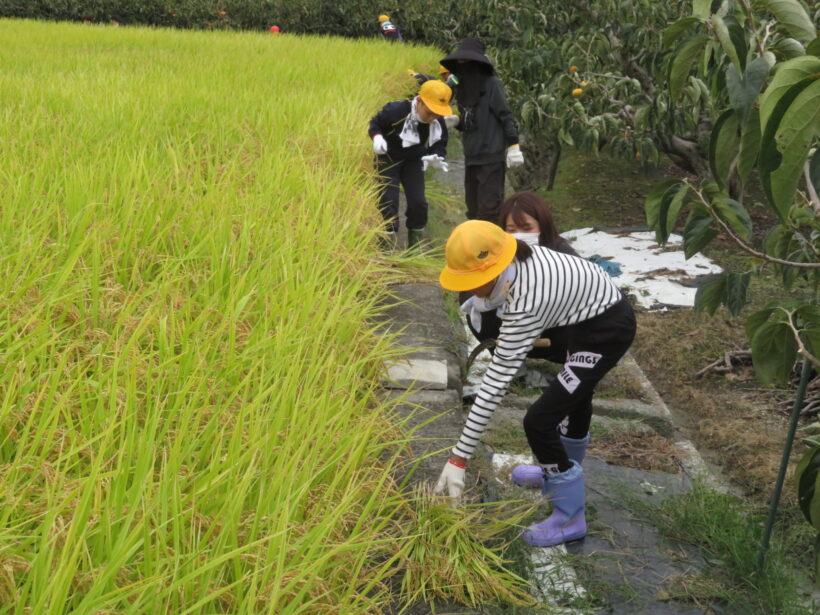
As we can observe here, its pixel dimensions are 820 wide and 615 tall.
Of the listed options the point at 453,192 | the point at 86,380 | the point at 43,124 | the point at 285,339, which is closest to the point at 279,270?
the point at 285,339

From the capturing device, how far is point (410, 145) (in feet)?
17.5

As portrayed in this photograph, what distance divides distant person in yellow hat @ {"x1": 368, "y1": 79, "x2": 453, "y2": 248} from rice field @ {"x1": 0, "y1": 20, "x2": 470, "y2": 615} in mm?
260

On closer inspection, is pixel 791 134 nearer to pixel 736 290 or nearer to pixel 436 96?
pixel 736 290

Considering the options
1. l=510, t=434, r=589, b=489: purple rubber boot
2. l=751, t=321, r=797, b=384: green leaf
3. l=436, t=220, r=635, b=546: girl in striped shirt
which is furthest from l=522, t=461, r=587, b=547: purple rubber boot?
l=751, t=321, r=797, b=384: green leaf

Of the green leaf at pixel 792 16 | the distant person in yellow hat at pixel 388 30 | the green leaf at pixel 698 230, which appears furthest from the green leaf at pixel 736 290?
the distant person in yellow hat at pixel 388 30

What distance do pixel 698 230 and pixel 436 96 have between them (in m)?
3.04

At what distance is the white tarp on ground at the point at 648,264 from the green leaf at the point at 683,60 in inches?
157

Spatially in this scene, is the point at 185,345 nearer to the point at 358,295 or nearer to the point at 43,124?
the point at 358,295

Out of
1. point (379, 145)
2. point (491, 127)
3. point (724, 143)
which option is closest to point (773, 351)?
point (724, 143)

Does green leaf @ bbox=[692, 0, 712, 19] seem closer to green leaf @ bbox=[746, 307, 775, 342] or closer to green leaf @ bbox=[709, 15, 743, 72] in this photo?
→ green leaf @ bbox=[709, 15, 743, 72]

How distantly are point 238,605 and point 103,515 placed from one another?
0.31 metres

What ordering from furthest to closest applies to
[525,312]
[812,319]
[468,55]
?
[468,55] → [525,312] → [812,319]

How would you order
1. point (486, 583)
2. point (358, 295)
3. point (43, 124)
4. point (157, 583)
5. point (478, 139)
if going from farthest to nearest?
1. point (478, 139)
2. point (43, 124)
3. point (358, 295)
4. point (486, 583)
5. point (157, 583)

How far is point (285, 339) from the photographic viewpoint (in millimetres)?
2572
